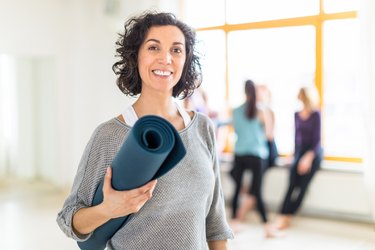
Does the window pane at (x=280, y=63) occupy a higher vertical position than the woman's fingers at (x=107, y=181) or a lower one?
higher

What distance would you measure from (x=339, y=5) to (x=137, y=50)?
5.05 m

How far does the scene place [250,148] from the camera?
5.25m

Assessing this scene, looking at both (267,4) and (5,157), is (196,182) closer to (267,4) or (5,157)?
(267,4)

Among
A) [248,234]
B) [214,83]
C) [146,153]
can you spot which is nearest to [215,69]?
[214,83]

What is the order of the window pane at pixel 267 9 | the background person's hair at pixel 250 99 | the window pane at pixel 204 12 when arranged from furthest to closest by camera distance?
the window pane at pixel 204 12
the window pane at pixel 267 9
the background person's hair at pixel 250 99

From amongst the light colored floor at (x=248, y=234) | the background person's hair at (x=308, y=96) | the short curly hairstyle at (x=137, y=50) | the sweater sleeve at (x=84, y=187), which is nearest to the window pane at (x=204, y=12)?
the background person's hair at (x=308, y=96)

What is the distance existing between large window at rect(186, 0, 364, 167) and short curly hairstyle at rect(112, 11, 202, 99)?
4.14m

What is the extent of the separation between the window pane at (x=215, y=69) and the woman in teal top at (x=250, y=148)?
173 cm

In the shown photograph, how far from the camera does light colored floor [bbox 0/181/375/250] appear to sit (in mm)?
4719

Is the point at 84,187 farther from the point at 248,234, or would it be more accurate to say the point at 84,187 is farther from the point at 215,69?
the point at 215,69

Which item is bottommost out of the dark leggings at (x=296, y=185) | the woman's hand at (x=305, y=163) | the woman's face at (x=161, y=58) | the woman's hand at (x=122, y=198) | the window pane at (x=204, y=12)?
the dark leggings at (x=296, y=185)

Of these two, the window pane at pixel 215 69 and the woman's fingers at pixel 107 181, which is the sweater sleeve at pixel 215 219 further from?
the window pane at pixel 215 69

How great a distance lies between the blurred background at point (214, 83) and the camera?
551cm

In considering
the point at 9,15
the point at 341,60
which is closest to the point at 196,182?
the point at 341,60
